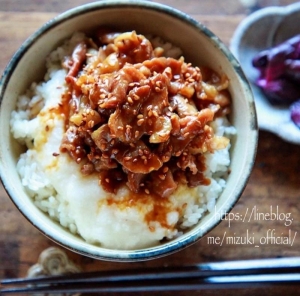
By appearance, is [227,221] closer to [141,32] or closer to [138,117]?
[138,117]

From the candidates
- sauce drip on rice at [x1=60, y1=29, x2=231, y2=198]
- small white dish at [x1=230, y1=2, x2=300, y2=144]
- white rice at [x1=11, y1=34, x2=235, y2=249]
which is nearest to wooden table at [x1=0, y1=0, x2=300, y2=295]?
small white dish at [x1=230, y1=2, x2=300, y2=144]

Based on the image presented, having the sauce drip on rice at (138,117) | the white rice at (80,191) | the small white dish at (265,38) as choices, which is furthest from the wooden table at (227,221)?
the sauce drip on rice at (138,117)

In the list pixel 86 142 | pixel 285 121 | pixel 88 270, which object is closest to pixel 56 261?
pixel 88 270

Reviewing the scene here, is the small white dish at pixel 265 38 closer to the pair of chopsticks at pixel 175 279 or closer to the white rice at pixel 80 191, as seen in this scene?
the white rice at pixel 80 191

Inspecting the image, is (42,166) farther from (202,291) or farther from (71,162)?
(202,291)

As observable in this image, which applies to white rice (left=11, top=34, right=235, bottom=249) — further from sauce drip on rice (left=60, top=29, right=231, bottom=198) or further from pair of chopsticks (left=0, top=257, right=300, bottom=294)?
pair of chopsticks (left=0, top=257, right=300, bottom=294)
